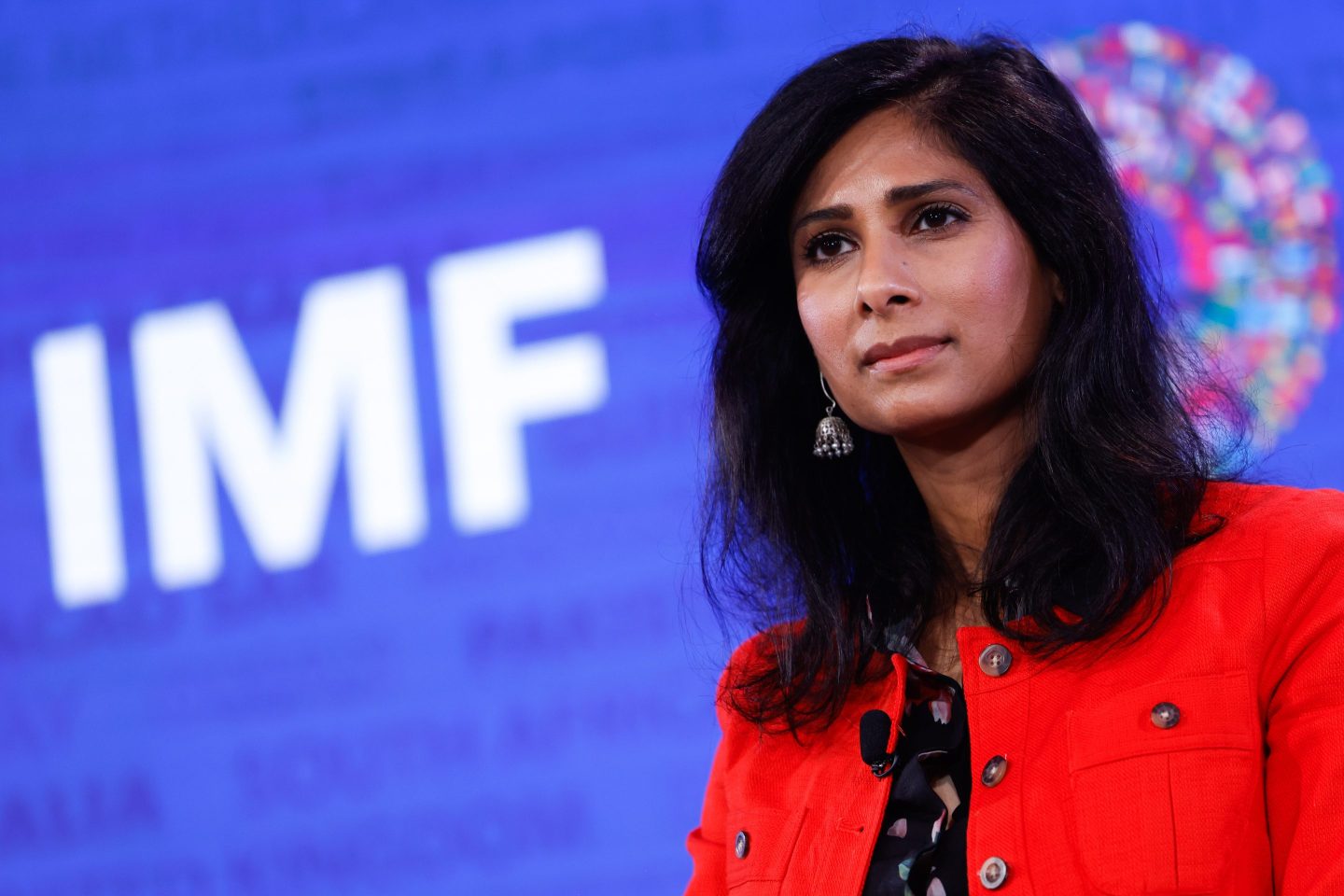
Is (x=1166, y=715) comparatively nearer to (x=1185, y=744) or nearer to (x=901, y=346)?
(x=1185, y=744)

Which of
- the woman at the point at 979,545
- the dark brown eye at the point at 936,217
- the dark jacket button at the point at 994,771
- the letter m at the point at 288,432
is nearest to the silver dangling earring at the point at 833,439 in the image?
the woman at the point at 979,545

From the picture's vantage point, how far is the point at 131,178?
10.5ft

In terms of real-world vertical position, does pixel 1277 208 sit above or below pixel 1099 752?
above

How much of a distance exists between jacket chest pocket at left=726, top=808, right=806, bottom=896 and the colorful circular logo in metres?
1.09

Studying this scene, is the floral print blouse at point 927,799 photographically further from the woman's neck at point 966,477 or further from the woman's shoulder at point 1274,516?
the woman's shoulder at point 1274,516

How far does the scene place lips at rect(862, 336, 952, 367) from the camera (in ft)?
5.25

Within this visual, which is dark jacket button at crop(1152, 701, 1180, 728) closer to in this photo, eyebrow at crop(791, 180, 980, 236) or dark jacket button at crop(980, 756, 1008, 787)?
dark jacket button at crop(980, 756, 1008, 787)

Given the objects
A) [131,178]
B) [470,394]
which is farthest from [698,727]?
[131,178]

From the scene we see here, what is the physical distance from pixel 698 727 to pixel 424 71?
131cm

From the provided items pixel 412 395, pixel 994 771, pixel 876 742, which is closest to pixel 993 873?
pixel 994 771

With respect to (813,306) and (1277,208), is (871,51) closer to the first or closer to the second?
(813,306)

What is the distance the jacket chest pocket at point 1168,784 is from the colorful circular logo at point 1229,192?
1.08m

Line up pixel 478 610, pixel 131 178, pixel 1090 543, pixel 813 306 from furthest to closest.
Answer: pixel 131 178 → pixel 478 610 → pixel 813 306 → pixel 1090 543

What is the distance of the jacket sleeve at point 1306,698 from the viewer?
1303 millimetres
